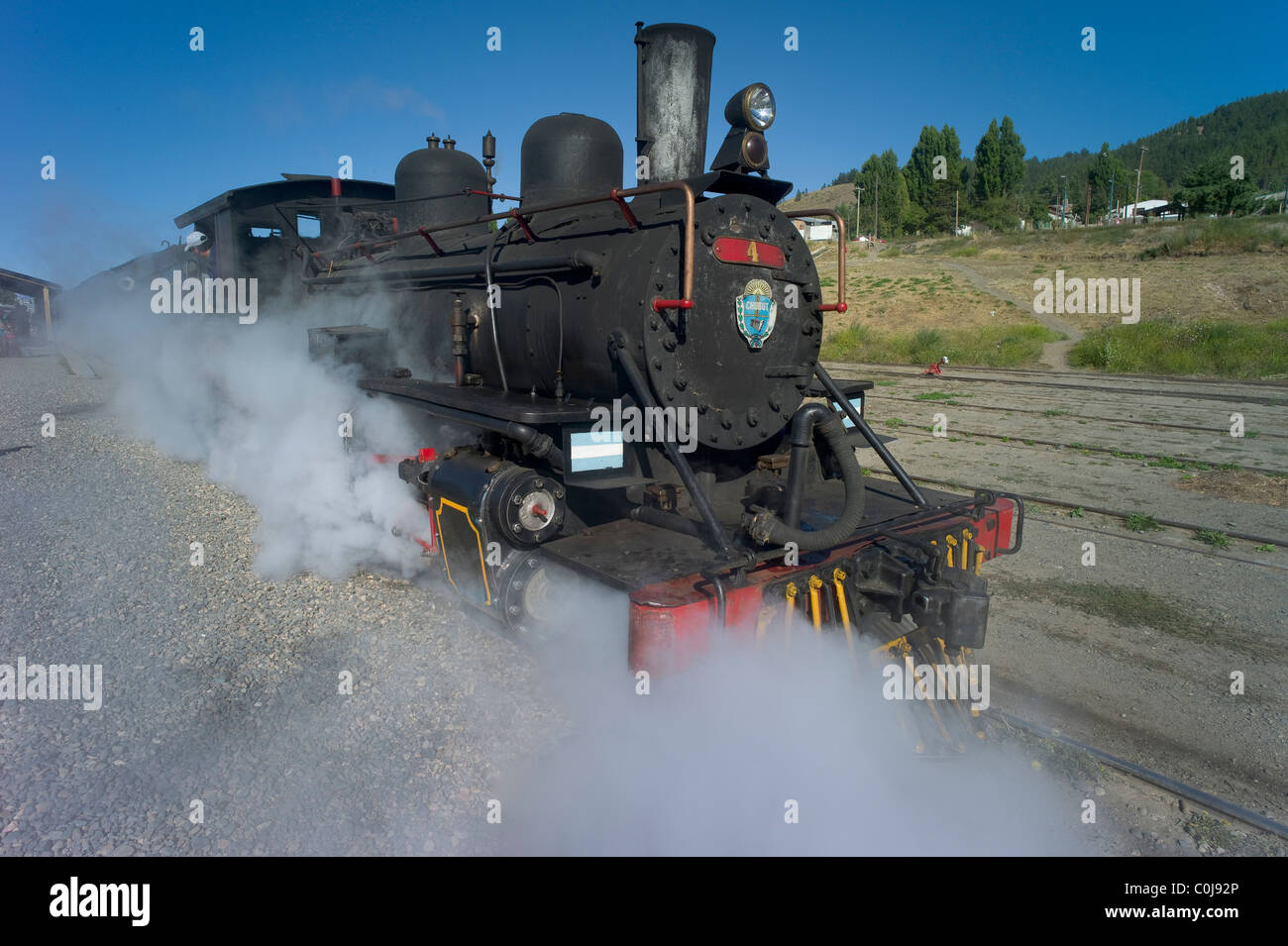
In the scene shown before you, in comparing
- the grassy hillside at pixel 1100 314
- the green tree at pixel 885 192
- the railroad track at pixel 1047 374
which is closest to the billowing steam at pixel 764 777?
the railroad track at pixel 1047 374

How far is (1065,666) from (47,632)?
5906mm

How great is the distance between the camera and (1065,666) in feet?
13.4

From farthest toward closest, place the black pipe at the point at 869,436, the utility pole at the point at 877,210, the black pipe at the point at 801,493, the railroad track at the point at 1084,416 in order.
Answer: the utility pole at the point at 877,210 < the railroad track at the point at 1084,416 < the black pipe at the point at 869,436 < the black pipe at the point at 801,493

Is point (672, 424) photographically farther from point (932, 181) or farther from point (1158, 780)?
point (932, 181)

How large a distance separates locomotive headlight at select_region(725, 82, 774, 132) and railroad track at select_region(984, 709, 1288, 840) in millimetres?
3246

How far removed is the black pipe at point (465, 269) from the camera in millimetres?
3732

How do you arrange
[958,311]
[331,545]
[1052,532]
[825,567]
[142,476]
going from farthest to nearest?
[958,311] → [142,476] → [1052,532] → [331,545] → [825,567]

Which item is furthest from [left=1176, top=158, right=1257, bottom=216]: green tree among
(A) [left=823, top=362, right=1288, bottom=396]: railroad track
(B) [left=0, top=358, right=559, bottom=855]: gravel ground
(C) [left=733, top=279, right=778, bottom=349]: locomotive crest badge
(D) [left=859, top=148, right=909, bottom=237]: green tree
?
(B) [left=0, top=358, right=559, bottom=855]: gravel ground

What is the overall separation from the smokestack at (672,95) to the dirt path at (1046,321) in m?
19.4

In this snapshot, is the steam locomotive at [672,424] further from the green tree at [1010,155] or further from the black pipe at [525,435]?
the green tree at [1010,155]

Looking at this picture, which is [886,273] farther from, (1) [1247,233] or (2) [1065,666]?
(2) [1065,666]

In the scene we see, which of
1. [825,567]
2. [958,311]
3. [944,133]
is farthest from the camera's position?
[944,133]

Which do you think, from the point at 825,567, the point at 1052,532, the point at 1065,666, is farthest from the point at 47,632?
the point at 1052,532
